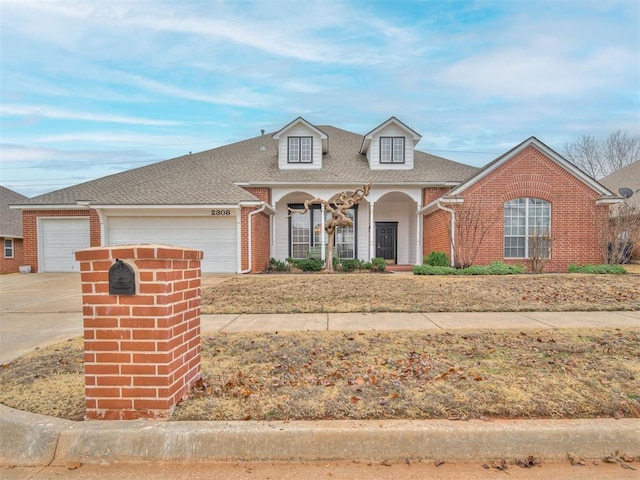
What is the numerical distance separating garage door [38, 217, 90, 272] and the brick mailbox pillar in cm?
1523

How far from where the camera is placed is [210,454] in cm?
Result: 257

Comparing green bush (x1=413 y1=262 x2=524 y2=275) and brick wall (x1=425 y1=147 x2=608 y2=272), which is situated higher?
brick wall (x1=425 y1=147 x2=608 y2=272)

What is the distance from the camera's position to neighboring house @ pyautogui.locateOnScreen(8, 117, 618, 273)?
1431 cm

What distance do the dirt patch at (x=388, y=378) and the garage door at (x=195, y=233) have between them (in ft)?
32.3

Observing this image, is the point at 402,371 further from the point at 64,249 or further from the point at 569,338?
the point at 64,249

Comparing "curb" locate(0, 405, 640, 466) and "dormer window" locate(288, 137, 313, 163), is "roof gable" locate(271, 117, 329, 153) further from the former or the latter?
"curb" locate(0, 405, 640, 466)

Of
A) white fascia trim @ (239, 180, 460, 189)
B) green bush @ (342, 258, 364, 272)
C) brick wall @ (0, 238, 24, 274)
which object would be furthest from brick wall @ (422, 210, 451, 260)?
brick wall @ (0, 238, 24, 274)

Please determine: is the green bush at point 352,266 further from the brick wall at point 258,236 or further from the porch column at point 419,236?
the porch column at point 419,236

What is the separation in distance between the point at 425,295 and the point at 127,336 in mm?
6855

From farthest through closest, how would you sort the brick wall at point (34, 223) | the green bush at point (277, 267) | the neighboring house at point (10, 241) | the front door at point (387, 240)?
1. the neighboring house at point (10, 241)
2. the front door at point (387, 240)
3. the brick wall at point (34, 223)
4. the green bush at point (277, 267)

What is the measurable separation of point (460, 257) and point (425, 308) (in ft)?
24.9

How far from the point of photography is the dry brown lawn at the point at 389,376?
2.96m

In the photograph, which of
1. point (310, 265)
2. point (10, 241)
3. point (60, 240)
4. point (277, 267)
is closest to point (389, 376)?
point (310, 265)

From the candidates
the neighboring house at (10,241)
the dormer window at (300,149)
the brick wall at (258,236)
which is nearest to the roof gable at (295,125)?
the dormer window at (300,149)
